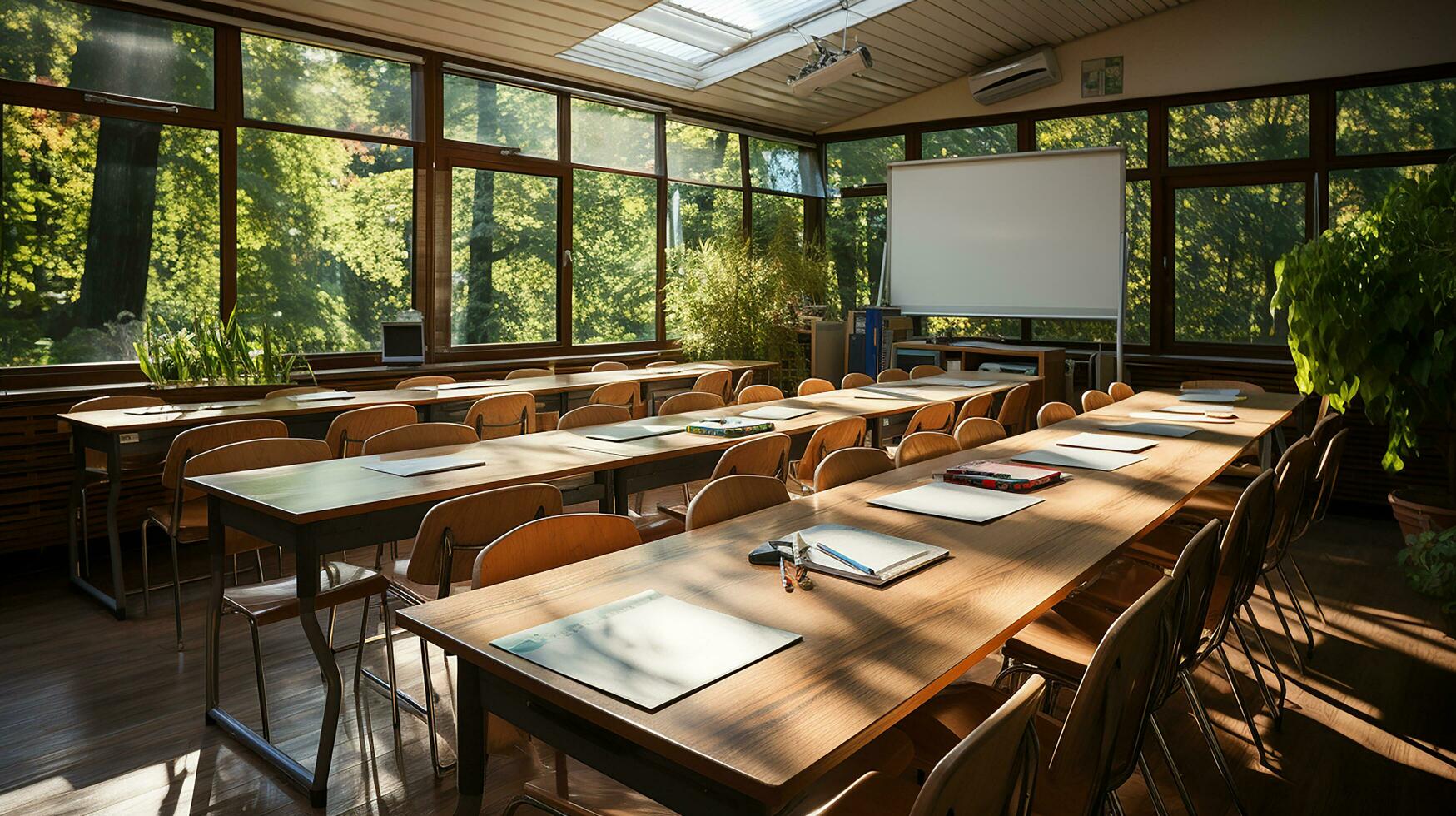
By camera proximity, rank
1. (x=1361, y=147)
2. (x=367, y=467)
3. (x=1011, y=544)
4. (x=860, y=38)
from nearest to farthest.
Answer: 1. (x=1011, y=544)
2. (x=367, y=467)
3. (x=1361, y=147)
4. (x=860, y=38)

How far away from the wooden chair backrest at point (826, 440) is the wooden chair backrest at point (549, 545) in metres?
1.75

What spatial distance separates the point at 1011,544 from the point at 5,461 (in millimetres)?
5193

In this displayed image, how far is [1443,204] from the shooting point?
4.29m

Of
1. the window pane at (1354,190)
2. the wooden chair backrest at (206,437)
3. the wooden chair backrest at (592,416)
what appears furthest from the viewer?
the window pane at (1354,190)

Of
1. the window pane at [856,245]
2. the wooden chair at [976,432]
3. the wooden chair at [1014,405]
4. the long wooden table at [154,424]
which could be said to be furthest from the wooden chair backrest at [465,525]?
the window pane at [856,245]

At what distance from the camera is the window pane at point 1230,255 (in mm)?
7707

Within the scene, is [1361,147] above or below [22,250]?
above

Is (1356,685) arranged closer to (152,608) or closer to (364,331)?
(152,608)

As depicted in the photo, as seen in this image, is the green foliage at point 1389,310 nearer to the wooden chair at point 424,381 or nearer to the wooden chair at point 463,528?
the wooden chair at point 463,528

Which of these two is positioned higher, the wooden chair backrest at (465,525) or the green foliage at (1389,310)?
the green foliage at (1389,310)

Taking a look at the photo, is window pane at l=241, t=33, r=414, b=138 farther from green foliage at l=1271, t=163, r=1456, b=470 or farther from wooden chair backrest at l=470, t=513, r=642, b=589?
green foliage at l=1271, t=163, r=1456, b=470

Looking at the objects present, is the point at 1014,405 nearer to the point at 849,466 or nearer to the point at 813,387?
the point at 813,387

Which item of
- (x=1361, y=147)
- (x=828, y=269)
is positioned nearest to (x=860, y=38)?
(x=828, y=269)

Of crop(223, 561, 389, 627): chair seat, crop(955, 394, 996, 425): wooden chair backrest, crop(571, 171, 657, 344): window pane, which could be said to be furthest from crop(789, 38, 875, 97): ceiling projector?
crop(223, 561, 389, 627): chair seat
